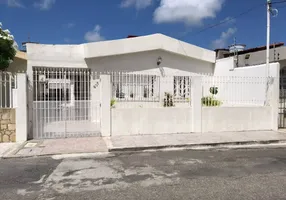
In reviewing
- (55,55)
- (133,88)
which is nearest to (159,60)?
(133,88)

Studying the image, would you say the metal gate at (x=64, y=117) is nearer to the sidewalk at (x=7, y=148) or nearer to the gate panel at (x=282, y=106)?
the sidewalk at (x=7, y=148)

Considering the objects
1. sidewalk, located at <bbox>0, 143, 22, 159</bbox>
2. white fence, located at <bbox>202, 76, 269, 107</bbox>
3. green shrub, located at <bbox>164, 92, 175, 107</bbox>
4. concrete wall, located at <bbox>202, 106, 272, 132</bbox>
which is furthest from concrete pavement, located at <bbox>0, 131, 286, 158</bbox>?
white fence, located at <bbox>202, 76, 269, 107</bbox>

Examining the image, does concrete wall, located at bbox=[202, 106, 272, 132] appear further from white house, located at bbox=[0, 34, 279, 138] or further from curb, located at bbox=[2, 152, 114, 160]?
curb, located at bbox=[2, 152, 114, 160]

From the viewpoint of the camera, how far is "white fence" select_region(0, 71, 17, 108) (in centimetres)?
882

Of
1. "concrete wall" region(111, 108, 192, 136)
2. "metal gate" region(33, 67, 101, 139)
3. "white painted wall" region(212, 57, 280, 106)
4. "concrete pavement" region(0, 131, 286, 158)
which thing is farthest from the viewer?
"white painted wall" region(212, 57, 280, 106)

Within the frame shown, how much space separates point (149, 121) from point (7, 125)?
486 centimetres

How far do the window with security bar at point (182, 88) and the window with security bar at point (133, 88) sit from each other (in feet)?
3.30

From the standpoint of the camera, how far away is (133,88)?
10680 mm

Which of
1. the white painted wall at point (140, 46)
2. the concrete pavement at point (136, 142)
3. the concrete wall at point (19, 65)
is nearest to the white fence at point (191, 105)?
the concrete pavement at point (136, 142)

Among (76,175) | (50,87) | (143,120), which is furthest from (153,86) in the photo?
(76,175)

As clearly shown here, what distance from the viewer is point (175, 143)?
8.66 metres

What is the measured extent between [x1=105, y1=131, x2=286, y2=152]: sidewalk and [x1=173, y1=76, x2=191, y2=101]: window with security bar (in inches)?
73.1

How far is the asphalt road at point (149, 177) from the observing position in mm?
4602

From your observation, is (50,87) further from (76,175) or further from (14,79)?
(76,175)
